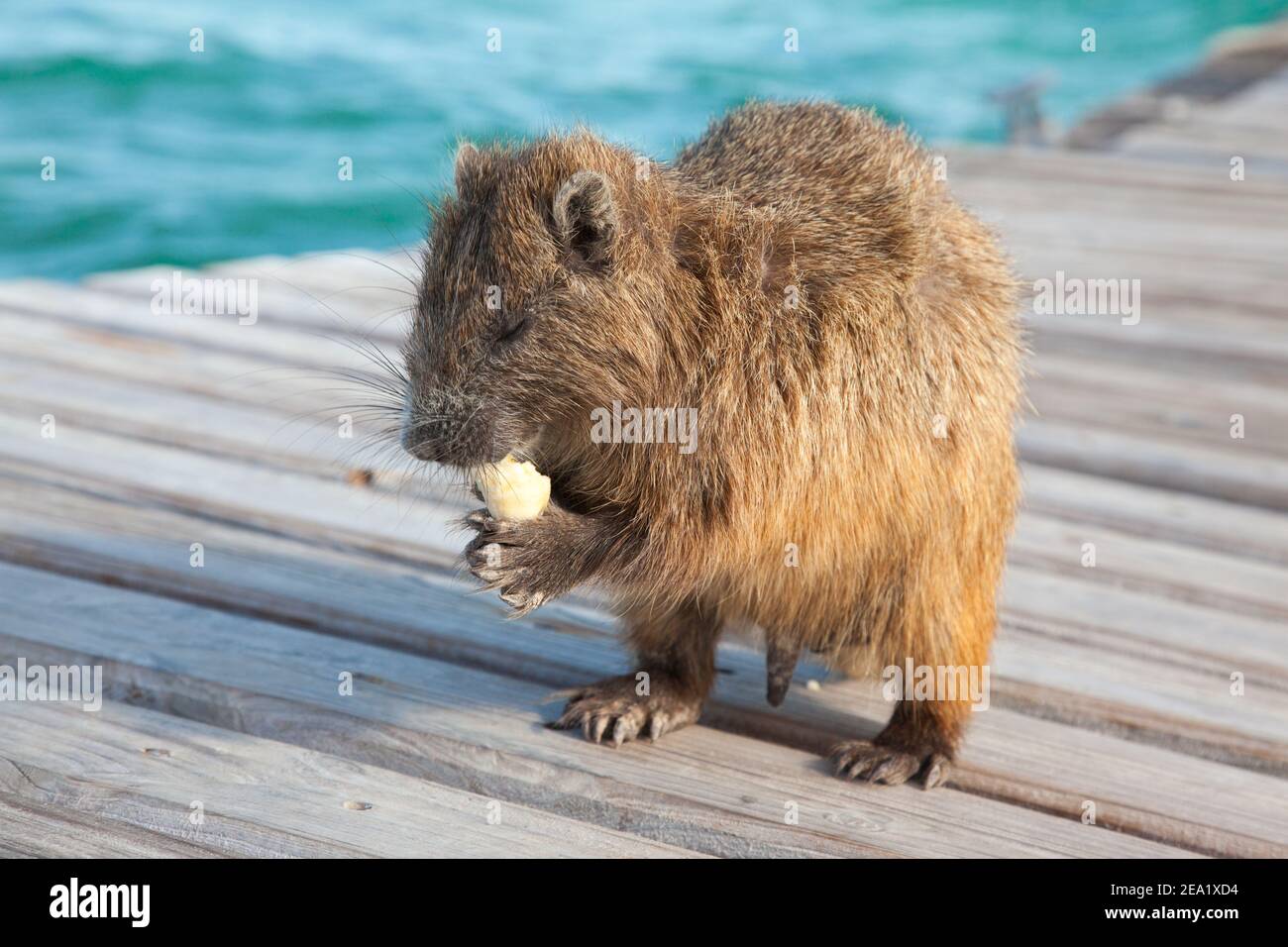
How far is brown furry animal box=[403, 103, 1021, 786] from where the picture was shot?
2957 mm

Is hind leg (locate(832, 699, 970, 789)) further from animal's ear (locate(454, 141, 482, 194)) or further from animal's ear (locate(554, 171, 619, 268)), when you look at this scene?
animal's ear (locate(454, 141, 482, 194))

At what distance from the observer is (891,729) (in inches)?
128

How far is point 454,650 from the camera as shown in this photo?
144 inches

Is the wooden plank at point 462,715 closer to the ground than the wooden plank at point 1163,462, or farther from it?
closer to the ground

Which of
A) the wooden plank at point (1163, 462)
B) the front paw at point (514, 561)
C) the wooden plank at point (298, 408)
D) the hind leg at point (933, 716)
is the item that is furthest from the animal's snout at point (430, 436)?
the wooden plank at point (1163, 462)

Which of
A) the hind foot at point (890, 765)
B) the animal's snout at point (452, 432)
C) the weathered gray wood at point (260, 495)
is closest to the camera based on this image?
the animal's snout at point (452, 432)

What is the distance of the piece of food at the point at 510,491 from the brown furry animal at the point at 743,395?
3 centimetres

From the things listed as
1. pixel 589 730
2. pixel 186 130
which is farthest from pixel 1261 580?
pixel 186 130

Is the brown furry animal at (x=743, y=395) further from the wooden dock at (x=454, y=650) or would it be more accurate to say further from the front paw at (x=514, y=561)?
the wooden dock at (x=454, y=650)

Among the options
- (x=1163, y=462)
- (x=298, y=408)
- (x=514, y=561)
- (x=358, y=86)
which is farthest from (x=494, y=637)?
(x=358, y=86)

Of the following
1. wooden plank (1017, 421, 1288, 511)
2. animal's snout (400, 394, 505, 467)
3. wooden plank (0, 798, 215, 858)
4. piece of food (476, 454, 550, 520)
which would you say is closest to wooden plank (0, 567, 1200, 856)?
wooden plank (0, 798, 215, 858)

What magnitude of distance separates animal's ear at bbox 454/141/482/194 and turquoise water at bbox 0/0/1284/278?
6.84 m

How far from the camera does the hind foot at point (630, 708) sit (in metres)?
3.26
